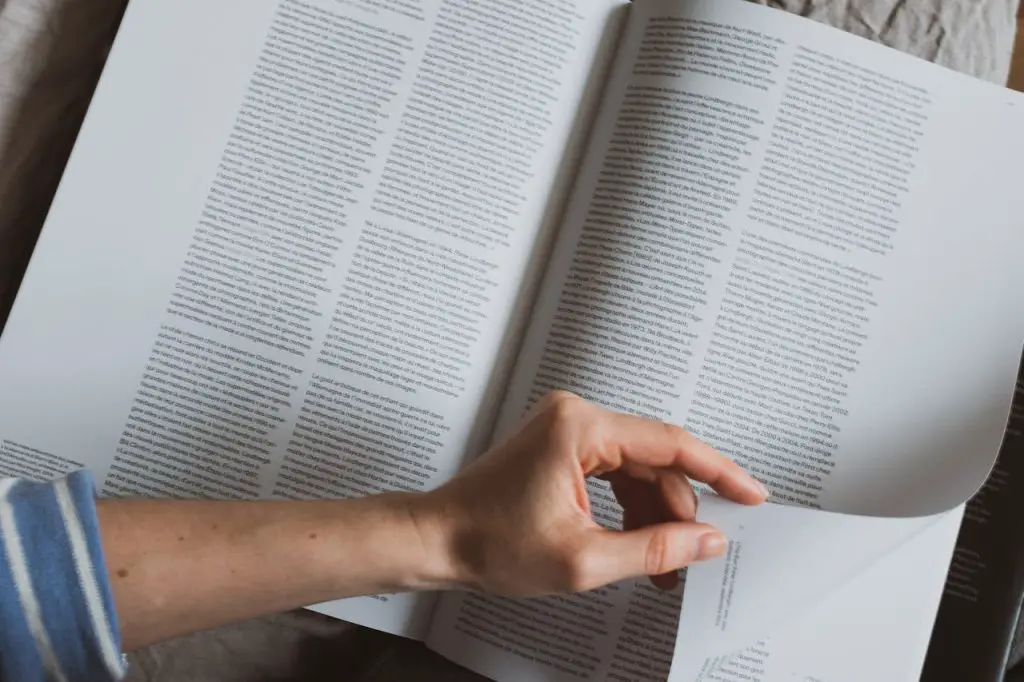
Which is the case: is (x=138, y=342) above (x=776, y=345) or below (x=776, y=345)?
below

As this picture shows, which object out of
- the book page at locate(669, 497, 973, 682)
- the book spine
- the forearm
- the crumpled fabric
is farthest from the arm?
the crumpled fabric

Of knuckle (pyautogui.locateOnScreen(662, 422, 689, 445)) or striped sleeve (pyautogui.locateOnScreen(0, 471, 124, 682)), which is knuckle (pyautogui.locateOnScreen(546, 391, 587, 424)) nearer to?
knuckle (pyautogui.locateOnScreen(662, 422, 689, 445))

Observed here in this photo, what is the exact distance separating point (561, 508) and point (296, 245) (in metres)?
0.30

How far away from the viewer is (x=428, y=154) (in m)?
0.64

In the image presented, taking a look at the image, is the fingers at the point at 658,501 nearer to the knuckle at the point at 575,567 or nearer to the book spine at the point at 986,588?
the knuckle at the point at 575,567

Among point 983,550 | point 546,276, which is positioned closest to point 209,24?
point 546,276

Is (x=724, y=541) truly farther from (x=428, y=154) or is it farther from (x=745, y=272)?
(x=428, y=154)

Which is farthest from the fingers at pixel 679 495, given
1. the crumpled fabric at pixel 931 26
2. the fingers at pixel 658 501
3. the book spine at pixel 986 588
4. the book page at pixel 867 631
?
the crumpled fabric at pixel 931 26

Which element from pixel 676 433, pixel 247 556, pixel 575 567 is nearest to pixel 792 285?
pixel 676 433

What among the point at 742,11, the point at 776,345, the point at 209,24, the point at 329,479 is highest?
the point at 742,11

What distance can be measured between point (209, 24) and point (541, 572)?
490 millimetres

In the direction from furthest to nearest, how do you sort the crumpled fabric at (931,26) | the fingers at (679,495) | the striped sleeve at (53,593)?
the crumpled fabric at (931,26) < the fingers at (679,495) < the striped sleeve at (53,593)

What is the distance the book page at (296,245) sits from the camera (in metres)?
0.62

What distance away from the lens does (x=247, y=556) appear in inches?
18.9
